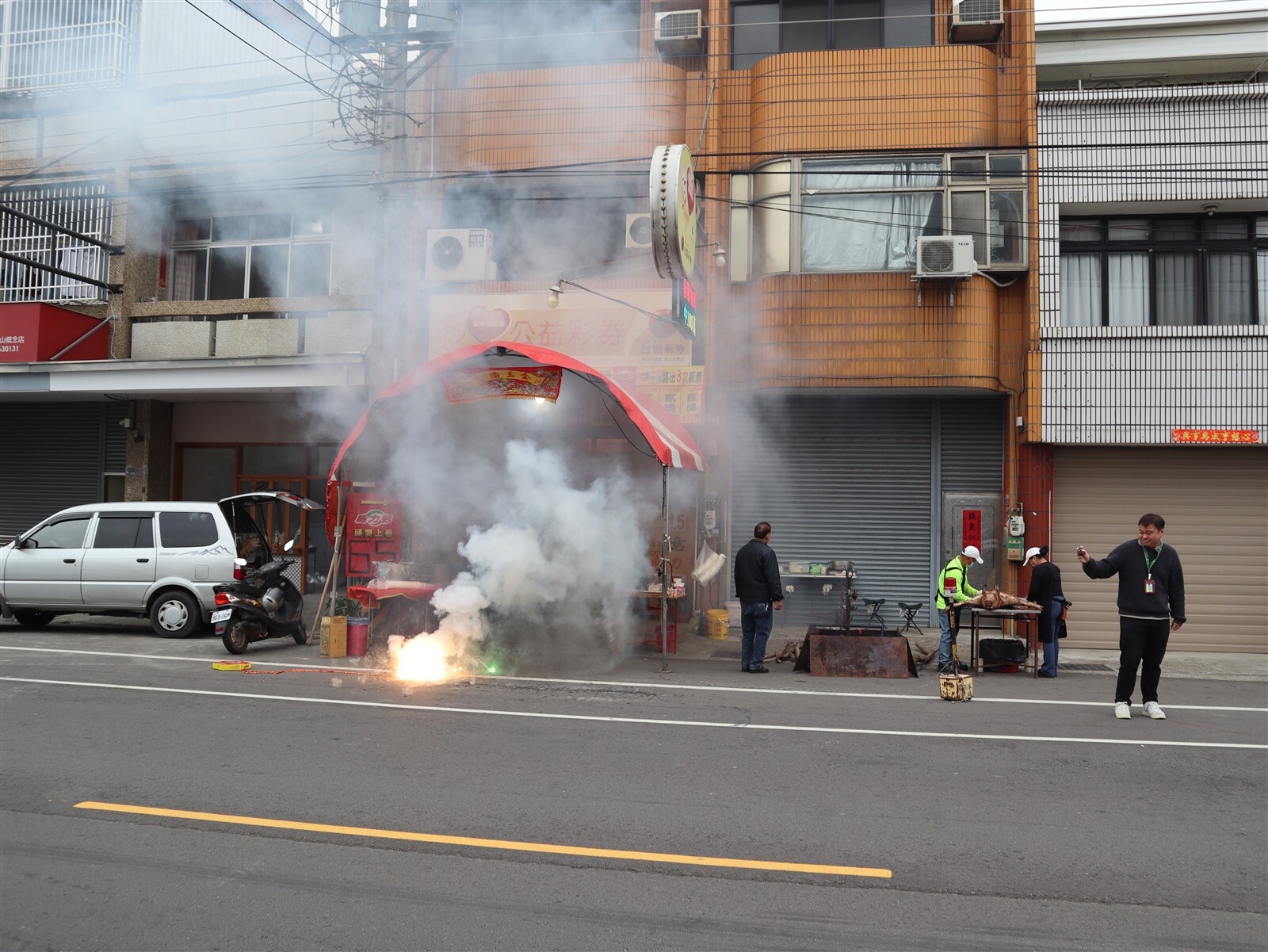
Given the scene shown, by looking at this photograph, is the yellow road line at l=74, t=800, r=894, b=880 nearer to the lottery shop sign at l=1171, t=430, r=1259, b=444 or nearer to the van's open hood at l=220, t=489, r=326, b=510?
the van's open hood at l=220, t=489, r=326, b=510

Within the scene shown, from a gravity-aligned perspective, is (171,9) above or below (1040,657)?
above

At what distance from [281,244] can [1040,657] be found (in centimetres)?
1364

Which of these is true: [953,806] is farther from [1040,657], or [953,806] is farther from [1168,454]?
[1168,454]

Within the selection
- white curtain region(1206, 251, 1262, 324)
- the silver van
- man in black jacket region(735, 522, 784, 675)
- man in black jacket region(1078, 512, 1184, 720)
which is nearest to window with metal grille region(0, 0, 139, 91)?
the silver van

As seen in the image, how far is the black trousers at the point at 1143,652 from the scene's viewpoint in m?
7.04

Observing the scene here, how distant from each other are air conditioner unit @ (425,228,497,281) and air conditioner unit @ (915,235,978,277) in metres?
6.18

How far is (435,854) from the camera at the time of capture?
13.4 ft

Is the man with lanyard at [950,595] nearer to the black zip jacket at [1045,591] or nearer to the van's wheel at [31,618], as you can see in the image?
the black zip jacket at [1045,591]

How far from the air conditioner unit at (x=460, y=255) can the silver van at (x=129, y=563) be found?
162 inches

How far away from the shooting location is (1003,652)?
976 centimetres

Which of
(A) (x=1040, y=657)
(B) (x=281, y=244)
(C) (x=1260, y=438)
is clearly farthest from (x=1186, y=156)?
(B) (x=281, y=244)

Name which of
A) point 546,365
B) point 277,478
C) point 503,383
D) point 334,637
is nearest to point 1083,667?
point 546,365

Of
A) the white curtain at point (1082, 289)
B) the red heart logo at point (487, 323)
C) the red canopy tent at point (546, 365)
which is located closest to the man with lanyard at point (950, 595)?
the red canopy tent at point (546, 365)

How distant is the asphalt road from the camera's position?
346 cm
